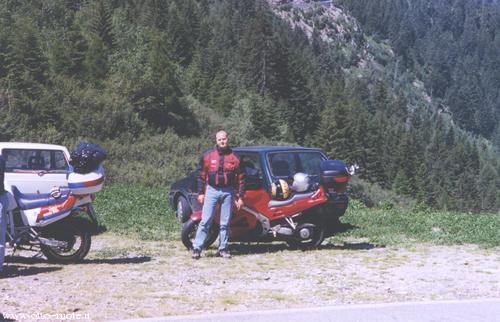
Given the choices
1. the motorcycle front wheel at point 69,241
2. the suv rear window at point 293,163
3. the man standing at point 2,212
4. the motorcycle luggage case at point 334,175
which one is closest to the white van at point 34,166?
the motorcycle front wheel at point 69,241

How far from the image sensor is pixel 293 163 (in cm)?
1095

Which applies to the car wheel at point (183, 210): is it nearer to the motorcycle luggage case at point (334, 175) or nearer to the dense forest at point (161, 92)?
the motorcycle luggage case at point (334, 175)

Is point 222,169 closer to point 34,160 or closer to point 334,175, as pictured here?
point 334,175

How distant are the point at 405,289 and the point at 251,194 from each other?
3.44 metres

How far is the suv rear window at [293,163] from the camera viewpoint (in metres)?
10.7

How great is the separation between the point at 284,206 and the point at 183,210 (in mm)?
3519

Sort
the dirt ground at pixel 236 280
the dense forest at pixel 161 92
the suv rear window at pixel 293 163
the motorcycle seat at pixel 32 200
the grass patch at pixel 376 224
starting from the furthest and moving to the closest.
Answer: the dense forest at pixel 161 92 < the grass patch at pixel 376 224 < the suv rear window at pixel 293 163 < the motorcycle seat at pixel 32 200 < the dirt ground at pixel 236 280

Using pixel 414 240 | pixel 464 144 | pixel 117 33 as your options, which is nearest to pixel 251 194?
pixel 414 240

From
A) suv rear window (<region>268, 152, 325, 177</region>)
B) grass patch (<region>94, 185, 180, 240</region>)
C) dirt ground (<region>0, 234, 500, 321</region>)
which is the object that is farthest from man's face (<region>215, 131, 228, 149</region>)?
grass patch (<region>94, 185, 180, 240</region>)

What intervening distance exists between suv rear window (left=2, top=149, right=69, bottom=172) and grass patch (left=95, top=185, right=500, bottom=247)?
1833mm

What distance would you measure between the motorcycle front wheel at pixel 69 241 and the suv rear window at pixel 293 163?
3238 mm

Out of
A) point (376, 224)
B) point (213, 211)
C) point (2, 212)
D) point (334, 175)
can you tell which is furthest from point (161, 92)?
point (2, 212)

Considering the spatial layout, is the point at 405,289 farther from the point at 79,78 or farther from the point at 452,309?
the point at 79,78

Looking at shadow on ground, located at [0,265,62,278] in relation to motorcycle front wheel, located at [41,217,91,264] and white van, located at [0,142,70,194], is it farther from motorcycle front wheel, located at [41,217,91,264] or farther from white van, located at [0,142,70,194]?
white van, located at [0,142,70,194]
